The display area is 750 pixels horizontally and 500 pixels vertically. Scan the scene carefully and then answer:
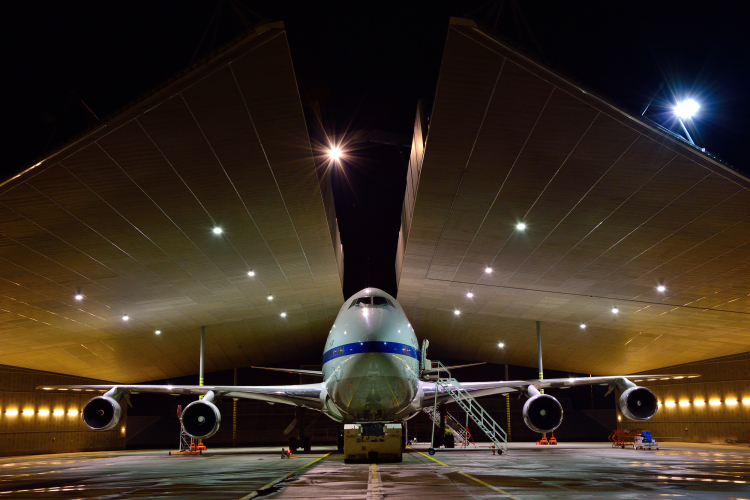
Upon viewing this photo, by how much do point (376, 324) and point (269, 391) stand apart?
739cm

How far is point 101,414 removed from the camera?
19125 mm

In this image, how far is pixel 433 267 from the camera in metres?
22.1

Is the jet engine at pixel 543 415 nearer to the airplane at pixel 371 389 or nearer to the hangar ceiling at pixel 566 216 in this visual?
the airplane at pixel 371 389

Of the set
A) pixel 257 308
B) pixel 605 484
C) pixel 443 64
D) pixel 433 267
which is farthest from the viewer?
pixel 257 308

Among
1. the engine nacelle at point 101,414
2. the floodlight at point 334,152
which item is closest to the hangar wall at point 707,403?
the floodlight at point 334,152

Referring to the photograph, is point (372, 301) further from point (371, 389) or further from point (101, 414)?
point (101, 414)

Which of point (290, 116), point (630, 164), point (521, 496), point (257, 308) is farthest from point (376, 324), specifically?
point (257, 308)

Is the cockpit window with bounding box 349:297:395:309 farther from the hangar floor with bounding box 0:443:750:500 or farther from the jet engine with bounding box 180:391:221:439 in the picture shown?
the jet engine with bounding box 180:391:221:439

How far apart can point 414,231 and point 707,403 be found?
19918 mm

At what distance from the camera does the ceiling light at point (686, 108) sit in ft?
35.6

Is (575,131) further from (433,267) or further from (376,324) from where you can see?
(433,267)

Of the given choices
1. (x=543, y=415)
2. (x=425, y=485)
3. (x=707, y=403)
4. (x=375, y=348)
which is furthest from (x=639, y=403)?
(x=707, y=403)

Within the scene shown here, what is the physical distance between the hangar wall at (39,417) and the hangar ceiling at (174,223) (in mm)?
1199

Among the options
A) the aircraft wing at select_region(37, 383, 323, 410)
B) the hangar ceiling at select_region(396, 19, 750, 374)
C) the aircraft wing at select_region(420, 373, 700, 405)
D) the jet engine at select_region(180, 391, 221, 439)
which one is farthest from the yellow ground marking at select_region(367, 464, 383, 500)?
the jet engine at select_region(180, 391, 221, 439)
